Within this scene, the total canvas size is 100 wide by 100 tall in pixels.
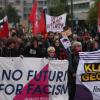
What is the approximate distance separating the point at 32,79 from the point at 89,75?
1.18 meters

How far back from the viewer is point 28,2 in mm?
160375

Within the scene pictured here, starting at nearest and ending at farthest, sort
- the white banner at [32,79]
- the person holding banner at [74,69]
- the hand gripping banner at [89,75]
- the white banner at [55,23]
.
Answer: the white banner at [32,79], the hand gripping banner at [89,75], the person holding banner at [74,69], the white banner at [55,23]

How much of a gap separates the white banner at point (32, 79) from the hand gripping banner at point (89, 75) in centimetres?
31

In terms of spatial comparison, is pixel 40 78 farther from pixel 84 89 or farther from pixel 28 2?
pixel 28 2

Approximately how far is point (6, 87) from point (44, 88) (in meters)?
0.78

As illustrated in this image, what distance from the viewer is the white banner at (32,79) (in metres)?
10.0

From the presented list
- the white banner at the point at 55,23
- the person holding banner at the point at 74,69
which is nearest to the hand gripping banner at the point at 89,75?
the person holding banner at the point at 74,69

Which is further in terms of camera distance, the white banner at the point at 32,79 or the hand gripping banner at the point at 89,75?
the hand gripping banner at the point at 89,75

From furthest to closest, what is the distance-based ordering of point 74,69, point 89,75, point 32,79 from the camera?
1. point 74,69
2. point 89,75
3. point 32,79

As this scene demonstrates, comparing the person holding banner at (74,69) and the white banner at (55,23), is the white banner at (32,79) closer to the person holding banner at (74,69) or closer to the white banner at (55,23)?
the person holding banner at (74,69)

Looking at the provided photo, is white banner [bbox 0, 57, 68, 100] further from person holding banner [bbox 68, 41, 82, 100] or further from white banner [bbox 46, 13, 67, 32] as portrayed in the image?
white banner [bbox 46, 13, 67, 32]

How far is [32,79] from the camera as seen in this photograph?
33.4ft

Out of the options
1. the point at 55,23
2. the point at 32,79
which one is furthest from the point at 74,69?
the point at 55,23

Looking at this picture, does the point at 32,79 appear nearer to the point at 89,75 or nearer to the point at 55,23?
the point at 89,75
